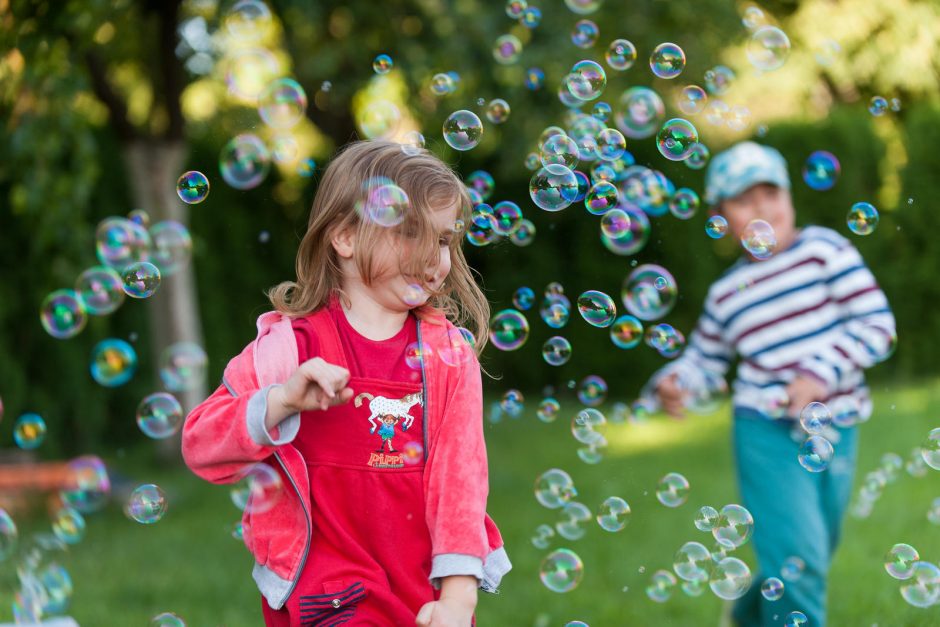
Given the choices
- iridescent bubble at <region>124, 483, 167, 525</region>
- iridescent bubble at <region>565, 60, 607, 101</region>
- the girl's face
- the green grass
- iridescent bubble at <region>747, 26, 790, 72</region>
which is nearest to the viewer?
the girl's face

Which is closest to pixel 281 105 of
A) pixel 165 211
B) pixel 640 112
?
pixel 640 112

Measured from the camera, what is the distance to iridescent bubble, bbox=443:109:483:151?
10.7 feet

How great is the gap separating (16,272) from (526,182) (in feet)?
14.7

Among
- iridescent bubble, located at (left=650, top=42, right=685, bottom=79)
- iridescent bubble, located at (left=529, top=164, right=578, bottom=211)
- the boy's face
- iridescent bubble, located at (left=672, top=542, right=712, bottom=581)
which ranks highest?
iridescent bubble, located at (left=650, top=42, right=685, bottom=79)

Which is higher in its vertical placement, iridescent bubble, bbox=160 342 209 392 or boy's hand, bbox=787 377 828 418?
boy's hand, bbox=787 377 828 418

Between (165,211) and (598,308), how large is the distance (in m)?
4.76

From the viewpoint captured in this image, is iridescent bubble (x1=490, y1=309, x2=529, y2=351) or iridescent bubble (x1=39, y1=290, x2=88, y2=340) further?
iridescent bubble (x1=39, y1=290, x2=88, y2=340)

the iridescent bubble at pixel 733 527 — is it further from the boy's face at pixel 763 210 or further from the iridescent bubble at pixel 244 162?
the iridescent bubble at pixel 244 162

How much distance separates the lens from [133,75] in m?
10.1

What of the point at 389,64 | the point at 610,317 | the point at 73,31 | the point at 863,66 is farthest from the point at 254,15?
the point at 863,66

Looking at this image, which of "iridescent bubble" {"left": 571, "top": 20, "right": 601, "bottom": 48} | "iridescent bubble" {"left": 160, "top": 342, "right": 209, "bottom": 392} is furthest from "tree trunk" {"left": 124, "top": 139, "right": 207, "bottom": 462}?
"iridescent bubble" {"left": 160, "top": 342, "right": 209, "bottom": 392}

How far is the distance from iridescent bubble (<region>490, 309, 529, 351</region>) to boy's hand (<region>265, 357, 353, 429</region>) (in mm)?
1303

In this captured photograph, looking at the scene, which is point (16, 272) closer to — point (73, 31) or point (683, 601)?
point (73, 31)

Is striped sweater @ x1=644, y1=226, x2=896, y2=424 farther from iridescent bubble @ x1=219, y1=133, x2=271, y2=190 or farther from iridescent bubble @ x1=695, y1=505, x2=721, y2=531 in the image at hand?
iridescent bubble @ x1=219, y1=133, x2=271, y2=190
